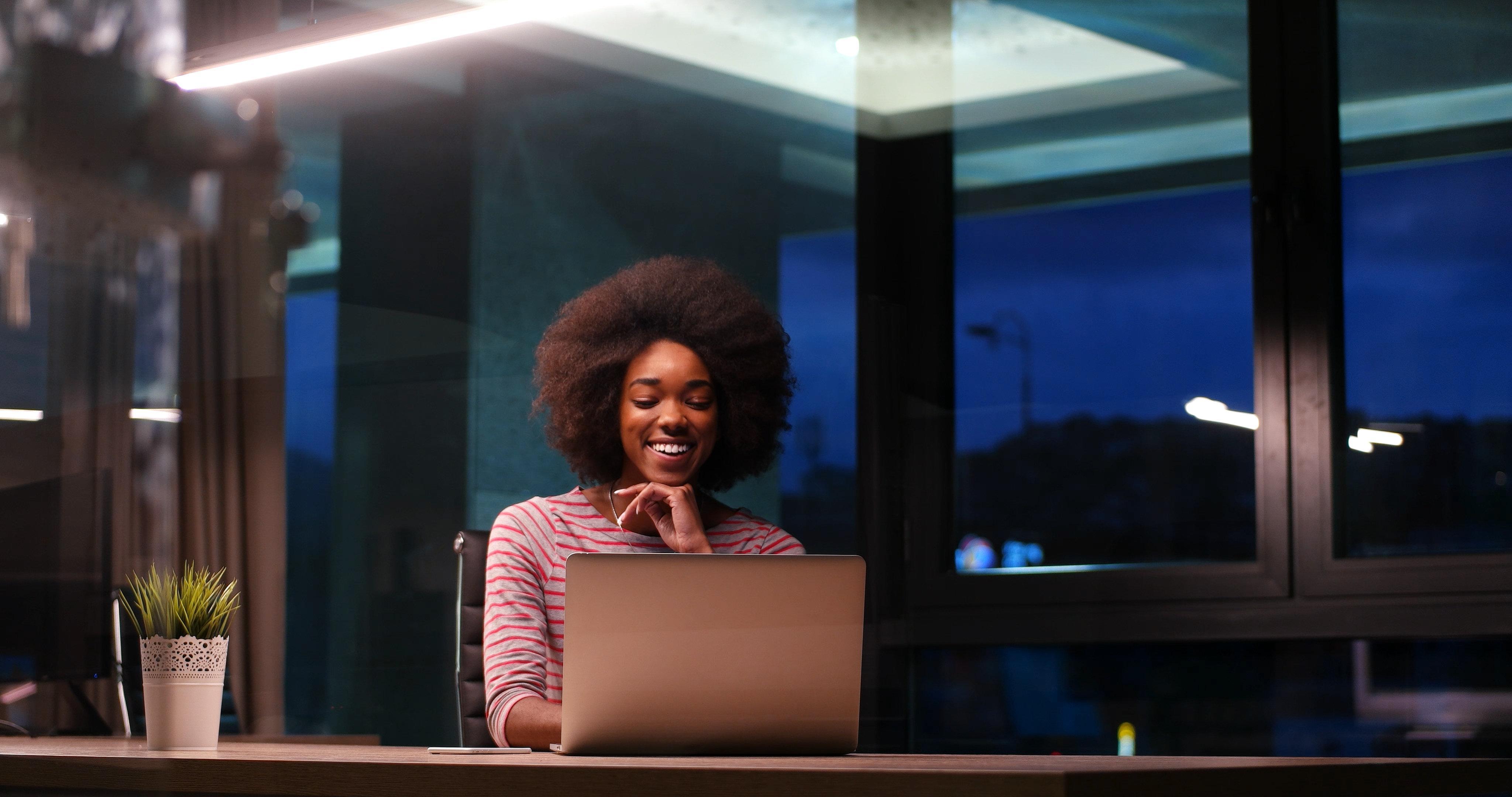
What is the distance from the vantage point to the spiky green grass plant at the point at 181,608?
5.69 feet

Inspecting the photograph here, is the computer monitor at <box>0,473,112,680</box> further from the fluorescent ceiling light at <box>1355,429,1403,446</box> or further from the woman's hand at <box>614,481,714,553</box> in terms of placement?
the fluorescent ceiling light at <box>1355,429,1403,446</box>

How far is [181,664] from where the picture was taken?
1724 mm

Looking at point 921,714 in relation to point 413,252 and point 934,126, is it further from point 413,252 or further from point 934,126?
point 413,252

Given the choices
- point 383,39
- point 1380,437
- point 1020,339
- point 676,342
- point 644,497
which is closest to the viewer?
point 644,497

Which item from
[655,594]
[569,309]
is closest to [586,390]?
[569,309]

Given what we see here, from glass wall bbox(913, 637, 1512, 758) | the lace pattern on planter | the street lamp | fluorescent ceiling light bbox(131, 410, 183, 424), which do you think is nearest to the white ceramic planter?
the lace pattern on planter

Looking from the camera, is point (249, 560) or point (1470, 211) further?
point (249, 560)

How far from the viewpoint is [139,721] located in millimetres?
3074

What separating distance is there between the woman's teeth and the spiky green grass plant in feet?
2.20

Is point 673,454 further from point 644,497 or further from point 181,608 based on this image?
point 181,608

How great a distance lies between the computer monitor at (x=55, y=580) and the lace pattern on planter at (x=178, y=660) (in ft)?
5.24

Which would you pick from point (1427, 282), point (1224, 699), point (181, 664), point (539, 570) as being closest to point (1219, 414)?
point (1427, 282)

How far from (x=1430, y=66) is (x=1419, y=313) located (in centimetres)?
58

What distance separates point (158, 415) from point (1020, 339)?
7.69 ft
